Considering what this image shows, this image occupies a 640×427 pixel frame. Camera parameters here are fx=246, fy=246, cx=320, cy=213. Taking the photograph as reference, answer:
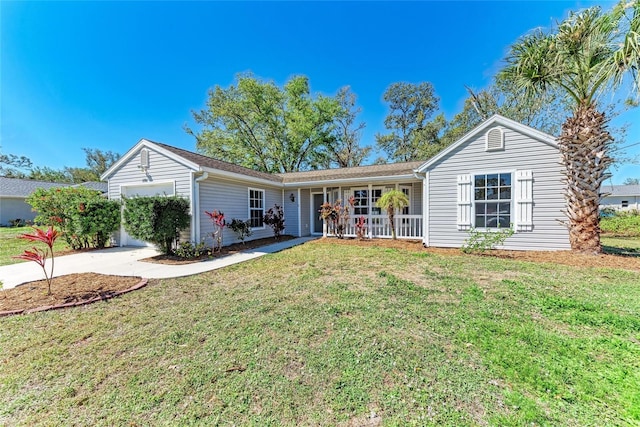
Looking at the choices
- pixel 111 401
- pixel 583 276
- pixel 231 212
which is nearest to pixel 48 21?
pixel 231 212

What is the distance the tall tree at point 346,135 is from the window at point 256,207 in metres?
15.6

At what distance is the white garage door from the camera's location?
27.8 ft

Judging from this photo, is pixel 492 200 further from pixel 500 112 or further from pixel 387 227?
pixel 500 112

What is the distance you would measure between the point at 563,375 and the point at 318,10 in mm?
14514

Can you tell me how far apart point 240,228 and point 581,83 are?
36.3 feet

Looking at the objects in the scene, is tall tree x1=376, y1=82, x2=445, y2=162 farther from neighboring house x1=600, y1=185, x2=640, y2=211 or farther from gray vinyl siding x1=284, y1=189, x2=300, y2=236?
neighboring house x1=600, y1=185, x2=640, y2=211

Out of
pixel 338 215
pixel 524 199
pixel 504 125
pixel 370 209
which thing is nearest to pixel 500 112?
pixel 504 125

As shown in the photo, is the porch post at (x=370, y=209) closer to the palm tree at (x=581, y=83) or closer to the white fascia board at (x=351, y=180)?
the white fascia board at (x=351, y=180)

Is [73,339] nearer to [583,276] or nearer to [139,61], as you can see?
[583,276]

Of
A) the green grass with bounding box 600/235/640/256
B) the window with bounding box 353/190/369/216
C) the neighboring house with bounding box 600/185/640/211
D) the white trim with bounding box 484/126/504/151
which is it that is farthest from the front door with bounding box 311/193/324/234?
the neighboring house with bounding box 600/185/640/211

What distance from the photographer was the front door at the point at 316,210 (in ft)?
41.0

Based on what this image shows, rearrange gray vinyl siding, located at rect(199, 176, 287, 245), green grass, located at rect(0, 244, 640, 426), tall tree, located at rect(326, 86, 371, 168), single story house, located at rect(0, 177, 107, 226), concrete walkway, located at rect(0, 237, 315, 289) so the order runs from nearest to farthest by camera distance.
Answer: green grass, located at rect(0, 244, 640, 426) → concrete walkway, located at rect(0, 237, 315, 289) → gray vinyl siding, located at rect(199, 176, 287, 245) → single story house, located at rect(0, 177, 107, 226) → tall tree, located at rect(326, 86, 371, 168)

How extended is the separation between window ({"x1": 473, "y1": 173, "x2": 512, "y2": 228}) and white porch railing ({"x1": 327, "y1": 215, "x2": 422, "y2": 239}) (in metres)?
2.13

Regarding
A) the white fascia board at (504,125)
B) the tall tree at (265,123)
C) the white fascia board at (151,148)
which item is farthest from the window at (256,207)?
the tall tree at (265,123)
